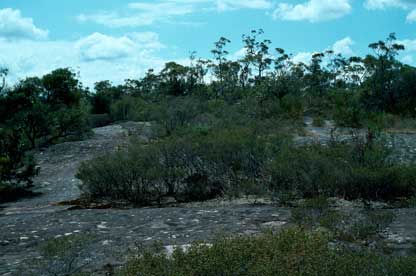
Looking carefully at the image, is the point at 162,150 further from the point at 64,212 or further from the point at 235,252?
the point at 235,252

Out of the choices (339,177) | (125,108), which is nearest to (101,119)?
(125,108)

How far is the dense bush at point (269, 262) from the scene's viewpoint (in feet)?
9.92

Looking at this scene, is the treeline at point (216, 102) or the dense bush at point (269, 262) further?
the treeline at point (216, 102)

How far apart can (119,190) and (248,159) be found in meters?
2.37

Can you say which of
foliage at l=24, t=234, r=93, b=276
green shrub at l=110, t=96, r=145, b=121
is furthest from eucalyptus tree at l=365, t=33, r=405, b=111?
foliage at l=24, t=234, r=93, b=276

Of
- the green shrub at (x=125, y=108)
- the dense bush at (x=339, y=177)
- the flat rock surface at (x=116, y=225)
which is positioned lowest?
the flat rock surface at (x=116, y=225)

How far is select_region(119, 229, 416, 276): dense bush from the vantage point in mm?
3023

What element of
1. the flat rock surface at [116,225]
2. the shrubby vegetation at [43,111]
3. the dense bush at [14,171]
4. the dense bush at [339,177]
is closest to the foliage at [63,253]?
the flat rock surface at [116,225]

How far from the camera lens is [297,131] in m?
15.1

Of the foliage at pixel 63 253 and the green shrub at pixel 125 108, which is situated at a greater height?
the green shrub at pixel 125 108

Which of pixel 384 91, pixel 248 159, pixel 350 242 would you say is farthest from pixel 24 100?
pixel 384 91

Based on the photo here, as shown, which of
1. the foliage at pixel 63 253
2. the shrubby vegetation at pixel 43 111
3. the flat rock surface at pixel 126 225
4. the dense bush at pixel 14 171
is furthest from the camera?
the shrubby vegetation at pixel 43 111

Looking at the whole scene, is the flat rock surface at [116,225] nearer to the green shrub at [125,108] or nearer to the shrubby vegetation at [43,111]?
the shrubby vegetation at [43,111]

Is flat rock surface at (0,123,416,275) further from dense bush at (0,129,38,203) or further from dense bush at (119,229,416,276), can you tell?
dense bush at (119,229,416,276)
